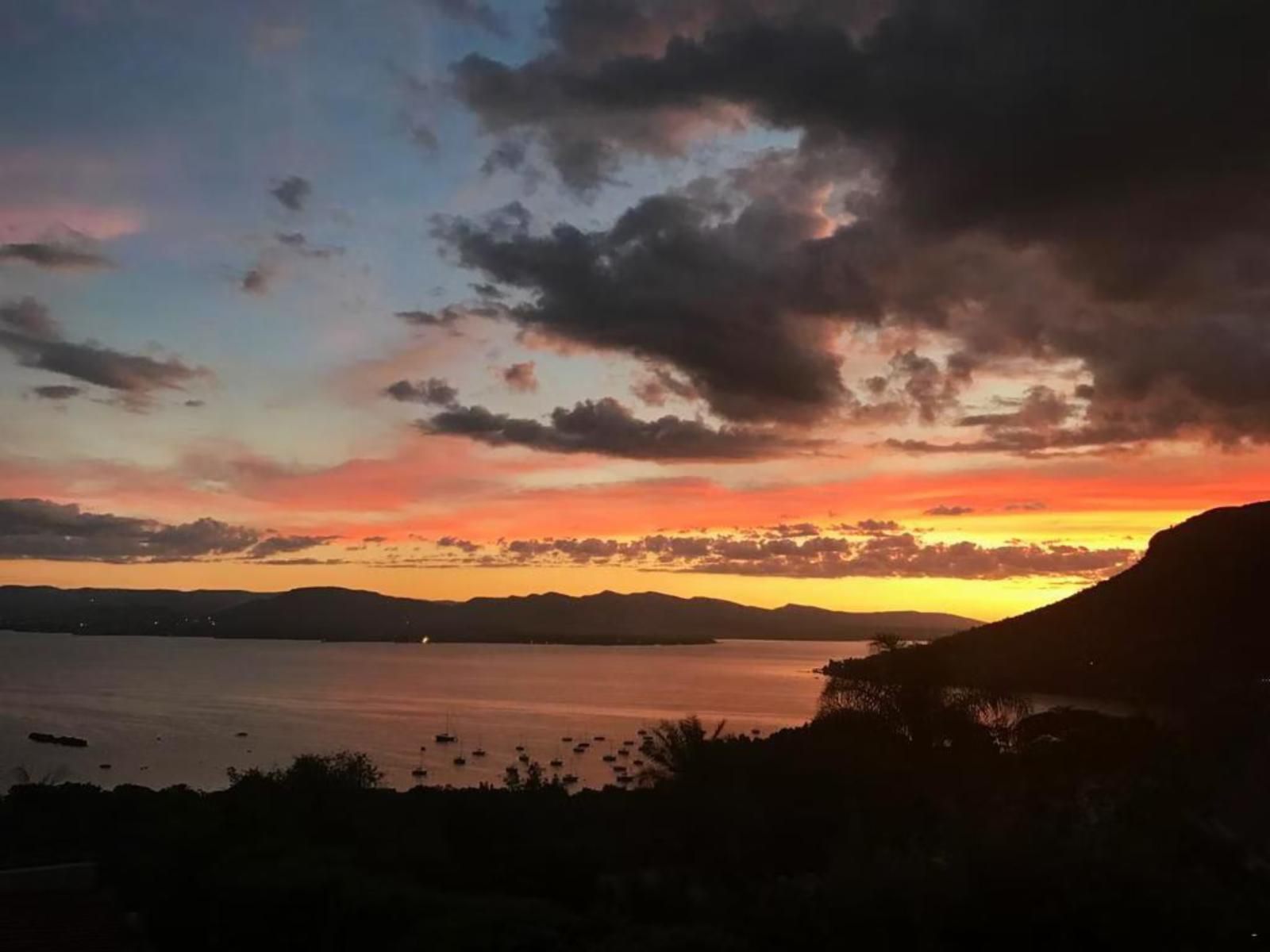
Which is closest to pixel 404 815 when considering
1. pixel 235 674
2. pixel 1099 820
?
pixel 1099 820

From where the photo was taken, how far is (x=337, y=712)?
11425 cm

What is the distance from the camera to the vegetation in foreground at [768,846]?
13.2m

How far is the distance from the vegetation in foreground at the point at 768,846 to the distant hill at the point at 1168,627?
34.5m

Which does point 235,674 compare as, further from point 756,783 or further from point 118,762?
point 756,783

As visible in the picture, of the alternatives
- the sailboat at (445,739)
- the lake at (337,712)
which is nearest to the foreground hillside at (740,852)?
the lake at (337,712)

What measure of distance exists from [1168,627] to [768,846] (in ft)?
233

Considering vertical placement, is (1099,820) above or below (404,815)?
above

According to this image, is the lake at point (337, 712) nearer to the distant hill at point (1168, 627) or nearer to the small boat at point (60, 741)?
the small boat at point (60, 741)

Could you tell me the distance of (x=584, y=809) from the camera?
28.5m

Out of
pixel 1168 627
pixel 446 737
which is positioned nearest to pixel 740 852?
pixel 1168 627

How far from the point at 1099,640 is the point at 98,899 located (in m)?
90.0

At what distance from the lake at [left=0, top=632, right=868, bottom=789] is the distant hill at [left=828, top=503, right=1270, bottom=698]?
23531 millimetres

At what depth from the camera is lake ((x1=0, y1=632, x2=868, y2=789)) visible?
7919 centimetres

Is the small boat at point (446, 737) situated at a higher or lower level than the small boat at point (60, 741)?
higher
